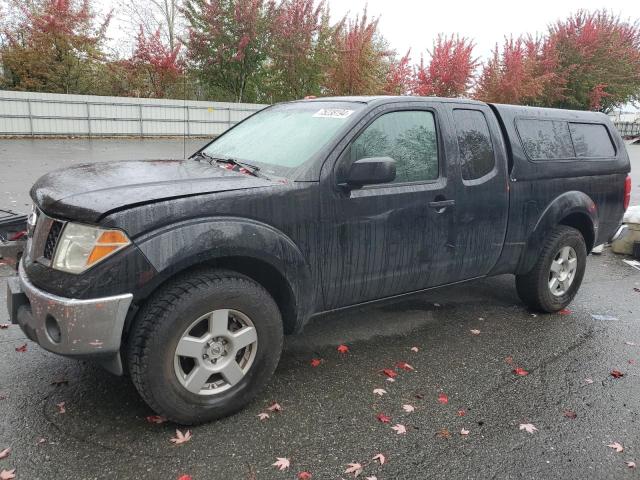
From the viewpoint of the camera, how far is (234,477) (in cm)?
254

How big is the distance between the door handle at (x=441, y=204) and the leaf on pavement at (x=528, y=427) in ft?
4.93

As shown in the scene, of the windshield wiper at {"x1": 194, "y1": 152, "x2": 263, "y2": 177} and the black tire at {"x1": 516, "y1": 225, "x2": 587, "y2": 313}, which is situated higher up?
the windshield wiper at {"x1": 194, "y1": 152, "x2": 263, "y2": 177}

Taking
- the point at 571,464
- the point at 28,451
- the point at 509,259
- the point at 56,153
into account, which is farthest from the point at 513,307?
the point at 56,153

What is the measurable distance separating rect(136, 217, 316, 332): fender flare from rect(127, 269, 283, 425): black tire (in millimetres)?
109

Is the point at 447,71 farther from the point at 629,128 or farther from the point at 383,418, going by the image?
the point at 629,128

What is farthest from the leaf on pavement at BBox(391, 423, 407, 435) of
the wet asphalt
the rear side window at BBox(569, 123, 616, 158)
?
the rear side window at BBox(569, 123, 616, 158)

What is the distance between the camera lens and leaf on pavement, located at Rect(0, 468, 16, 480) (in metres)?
2.45

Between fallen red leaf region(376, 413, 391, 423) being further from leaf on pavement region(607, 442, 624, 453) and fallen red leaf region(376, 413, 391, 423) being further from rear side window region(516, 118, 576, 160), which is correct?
rear side window region(516, 118, 576, 160)

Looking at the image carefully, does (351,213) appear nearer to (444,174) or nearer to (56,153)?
(444,174)

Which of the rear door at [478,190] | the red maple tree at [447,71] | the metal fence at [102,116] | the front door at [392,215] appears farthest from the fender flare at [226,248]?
the red maple tree at [447,71]

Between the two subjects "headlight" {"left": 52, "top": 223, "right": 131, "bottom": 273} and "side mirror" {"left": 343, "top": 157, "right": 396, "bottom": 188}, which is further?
"side mirror" {"left": 343, "top": 157, "right": 396, "bottom": 188}

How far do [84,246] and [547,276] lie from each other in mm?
3922

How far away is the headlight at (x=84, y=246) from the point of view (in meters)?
2.50

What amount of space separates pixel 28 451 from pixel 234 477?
1.05m
